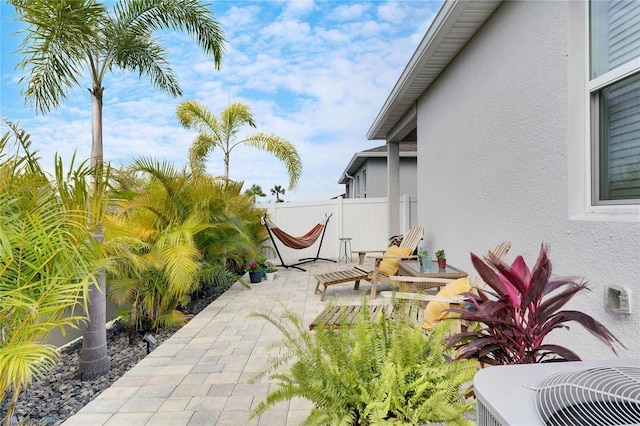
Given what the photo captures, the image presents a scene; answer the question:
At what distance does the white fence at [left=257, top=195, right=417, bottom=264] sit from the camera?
1035 centimetres

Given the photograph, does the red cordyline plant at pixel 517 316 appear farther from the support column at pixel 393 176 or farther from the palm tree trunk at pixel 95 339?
the support column at pixel 393 176

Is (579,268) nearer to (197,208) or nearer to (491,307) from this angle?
(491,307)

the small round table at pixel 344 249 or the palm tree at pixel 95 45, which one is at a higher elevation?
→ the palm tree at pixel 95 45

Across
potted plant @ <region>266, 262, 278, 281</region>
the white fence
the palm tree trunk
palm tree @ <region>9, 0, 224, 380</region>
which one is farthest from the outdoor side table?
the white fence

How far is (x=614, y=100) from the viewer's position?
2174 mm

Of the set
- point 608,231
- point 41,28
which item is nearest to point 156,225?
point 41,28

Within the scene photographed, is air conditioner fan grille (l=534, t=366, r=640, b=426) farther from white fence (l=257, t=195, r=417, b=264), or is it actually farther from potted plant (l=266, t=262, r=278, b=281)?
white fence (l=257, t=195, r=417, b=264)

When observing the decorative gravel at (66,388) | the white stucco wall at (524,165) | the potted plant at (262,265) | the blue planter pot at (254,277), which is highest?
the white stucco wall at (524,165)

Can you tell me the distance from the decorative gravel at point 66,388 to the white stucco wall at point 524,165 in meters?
3.38

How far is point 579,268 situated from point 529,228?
2.22 feet

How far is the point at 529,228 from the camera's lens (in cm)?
293

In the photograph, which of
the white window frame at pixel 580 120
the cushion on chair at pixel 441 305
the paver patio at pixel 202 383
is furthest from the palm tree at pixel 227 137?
the white window frame at pixel 580 120

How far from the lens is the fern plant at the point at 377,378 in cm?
130

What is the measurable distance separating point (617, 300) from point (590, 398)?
1.47 meters
